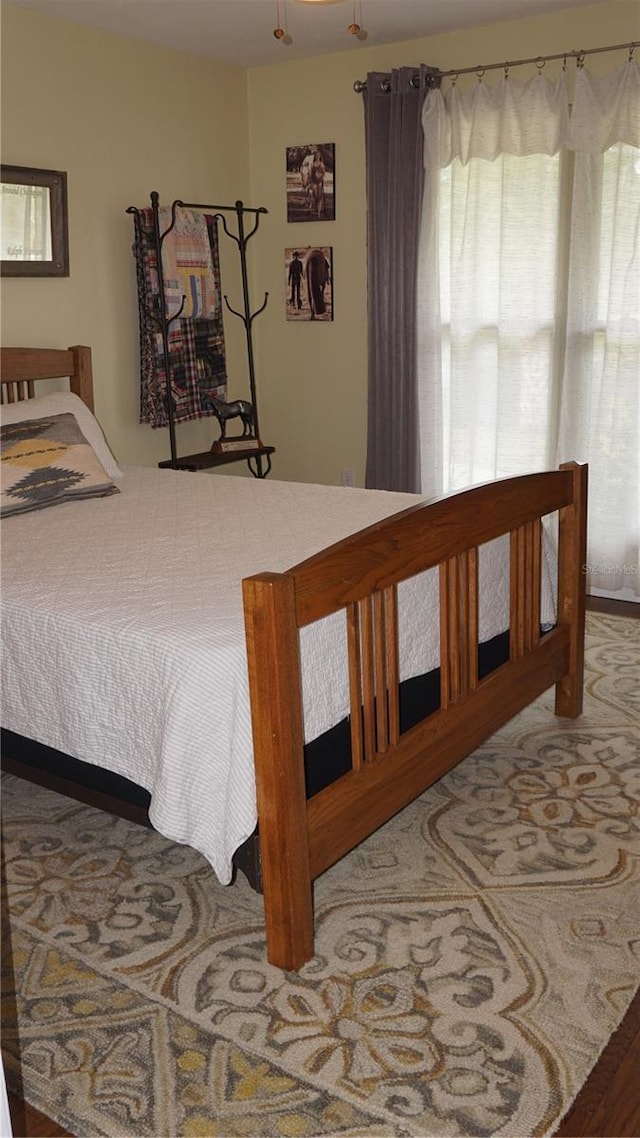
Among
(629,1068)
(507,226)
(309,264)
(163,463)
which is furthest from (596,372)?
(629,1068)

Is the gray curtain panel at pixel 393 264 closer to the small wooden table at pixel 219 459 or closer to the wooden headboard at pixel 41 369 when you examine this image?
the small wooden table at pixel 219 459

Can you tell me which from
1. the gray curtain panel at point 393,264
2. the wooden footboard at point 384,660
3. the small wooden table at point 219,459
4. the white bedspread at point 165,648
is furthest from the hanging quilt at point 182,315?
the wooden footboard at point 384,660

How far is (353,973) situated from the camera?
6.66 feet

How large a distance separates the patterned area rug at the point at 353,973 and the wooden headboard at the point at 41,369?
1.75m

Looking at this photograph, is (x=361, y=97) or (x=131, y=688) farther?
(x=361, y=97)

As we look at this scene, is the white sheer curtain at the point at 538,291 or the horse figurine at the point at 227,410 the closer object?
the white sheer curtain at the point at 538,291

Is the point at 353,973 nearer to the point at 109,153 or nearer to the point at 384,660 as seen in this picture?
the point at 384,660

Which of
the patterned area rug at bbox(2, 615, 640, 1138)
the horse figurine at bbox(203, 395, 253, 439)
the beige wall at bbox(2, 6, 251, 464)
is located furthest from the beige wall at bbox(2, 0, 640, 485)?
the patterned area rug at bbox(2, 615, 640, 1138)

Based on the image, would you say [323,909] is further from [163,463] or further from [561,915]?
[163,463]

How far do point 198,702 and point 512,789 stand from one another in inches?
44.4

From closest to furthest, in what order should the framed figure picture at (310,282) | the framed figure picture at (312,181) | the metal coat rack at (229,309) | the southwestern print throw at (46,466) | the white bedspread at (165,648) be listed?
the white bedspread at (165,648) → the southwestern print throw at (46,466) → the metal coat rack at (229,309) → the framed figure picture at (312,181) → the framed figure picture at (310,282)

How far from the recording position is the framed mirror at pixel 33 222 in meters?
3.85

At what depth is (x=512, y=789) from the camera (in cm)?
276

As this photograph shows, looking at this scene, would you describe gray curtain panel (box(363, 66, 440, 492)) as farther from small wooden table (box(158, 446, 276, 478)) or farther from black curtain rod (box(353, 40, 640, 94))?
small wooden table (box(158, 446, 276, 478))
